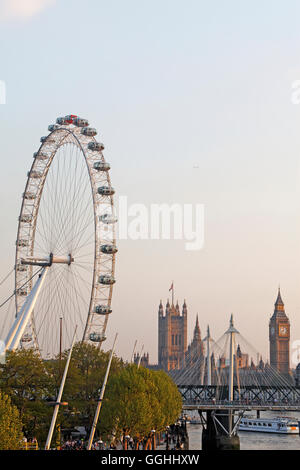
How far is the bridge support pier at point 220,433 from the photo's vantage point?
8419 centimetres

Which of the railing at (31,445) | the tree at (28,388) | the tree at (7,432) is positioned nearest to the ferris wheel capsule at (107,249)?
the tree at (28,388)

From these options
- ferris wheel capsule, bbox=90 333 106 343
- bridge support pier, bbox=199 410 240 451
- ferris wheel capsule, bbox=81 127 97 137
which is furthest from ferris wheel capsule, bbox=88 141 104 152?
bridge support pier, bbox=199 410 240 451

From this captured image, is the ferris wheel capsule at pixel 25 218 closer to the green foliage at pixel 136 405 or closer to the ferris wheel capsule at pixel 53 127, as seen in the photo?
the ferris wheel capsule at pixel 53 127

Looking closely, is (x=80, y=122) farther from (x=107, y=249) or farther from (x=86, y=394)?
(x=86, y=394)

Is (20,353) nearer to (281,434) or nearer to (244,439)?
(244,439)

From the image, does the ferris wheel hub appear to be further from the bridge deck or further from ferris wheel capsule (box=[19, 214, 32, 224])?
the bridge deck

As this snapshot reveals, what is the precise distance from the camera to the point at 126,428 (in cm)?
6025

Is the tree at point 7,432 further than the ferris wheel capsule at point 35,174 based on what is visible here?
No

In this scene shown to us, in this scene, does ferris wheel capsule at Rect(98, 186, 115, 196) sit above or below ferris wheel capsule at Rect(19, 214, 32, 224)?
above

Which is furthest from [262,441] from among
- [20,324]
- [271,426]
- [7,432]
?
[7,432]

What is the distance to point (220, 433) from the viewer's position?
8631cm

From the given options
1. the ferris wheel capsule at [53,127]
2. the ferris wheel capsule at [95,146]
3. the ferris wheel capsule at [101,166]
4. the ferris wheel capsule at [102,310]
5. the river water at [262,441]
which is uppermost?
the ferris wheel capsule at [53,127]

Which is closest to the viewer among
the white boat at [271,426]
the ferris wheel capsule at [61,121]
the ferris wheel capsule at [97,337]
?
the ferris wheel capsule at [97,337]

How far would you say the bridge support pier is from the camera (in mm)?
84188
